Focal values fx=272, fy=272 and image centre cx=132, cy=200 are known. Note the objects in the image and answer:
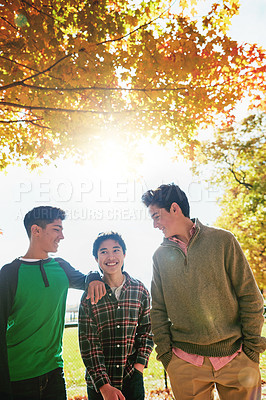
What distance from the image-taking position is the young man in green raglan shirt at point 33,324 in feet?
7.25

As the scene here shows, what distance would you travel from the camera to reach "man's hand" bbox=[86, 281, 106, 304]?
2410 millimetres

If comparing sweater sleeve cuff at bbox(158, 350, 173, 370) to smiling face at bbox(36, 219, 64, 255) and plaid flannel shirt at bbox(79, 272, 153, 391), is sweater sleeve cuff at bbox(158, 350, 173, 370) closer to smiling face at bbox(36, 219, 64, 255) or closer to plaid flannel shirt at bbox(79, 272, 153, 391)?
plaid flannel shirt at bbox(79, 272, 153, 391)

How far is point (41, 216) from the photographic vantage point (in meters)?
2.85

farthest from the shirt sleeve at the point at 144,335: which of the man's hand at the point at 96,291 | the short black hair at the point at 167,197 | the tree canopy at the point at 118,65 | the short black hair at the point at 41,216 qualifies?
the tree canopy at the point at 118,65

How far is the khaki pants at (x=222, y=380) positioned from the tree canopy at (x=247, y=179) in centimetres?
976

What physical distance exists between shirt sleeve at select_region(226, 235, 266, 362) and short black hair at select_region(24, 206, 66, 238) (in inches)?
69.8

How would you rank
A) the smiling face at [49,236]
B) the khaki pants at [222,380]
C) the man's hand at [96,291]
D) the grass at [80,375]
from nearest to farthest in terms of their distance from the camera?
the khaki pants at [222,380], the man's hand at [96,291], the smiling face at [49,236], the grass at [80,375]

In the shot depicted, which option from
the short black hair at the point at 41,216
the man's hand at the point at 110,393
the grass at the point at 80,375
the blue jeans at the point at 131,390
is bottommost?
the grass at the point at 80,375

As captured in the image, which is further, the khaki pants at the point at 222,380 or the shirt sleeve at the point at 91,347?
the shirt sleeve at the point at 91,347

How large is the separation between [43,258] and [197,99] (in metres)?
2.92

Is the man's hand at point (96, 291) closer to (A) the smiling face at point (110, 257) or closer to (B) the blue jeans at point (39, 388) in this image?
(A) the smiling face at point (110, 257)

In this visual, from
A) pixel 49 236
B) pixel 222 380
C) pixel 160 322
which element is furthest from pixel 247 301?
pixel 49 236

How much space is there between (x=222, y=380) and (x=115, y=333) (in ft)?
3.27

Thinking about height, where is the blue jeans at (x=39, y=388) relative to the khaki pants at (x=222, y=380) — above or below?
below
